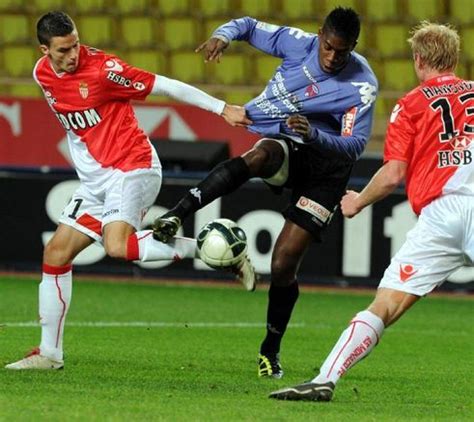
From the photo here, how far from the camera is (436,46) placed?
6453mm

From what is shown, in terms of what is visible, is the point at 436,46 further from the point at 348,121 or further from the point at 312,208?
the point at 312,208

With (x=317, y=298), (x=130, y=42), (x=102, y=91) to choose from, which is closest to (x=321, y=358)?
(x=102, y=91)

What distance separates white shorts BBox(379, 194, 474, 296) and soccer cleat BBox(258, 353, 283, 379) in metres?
1.60

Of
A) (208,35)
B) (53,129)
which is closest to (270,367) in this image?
(53,129)

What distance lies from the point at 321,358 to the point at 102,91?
248cm

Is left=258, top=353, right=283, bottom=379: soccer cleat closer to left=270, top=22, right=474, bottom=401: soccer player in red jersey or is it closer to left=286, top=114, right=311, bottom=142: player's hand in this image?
left=270, top=22, right=474, bottom=401: soccer player in red jersey

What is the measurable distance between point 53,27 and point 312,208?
1.73 m

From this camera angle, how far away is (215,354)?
9.06 metres

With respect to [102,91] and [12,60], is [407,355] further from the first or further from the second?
[12,60]

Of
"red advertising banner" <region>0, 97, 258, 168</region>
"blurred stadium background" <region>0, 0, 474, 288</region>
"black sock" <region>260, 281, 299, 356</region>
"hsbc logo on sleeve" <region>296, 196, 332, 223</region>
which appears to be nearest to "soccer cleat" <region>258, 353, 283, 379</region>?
"black sock" <region>260, 281, 299, 356</region>

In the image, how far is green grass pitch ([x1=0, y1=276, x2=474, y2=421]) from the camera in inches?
248

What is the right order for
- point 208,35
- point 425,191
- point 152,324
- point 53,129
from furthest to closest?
point 208,35 → point 53,129 → point 152,324 → point 425,191

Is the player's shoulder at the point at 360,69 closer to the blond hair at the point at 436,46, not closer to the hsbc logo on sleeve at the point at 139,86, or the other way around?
the hsbc logo on sleeve at the point at 139,86

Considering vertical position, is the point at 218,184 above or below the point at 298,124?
below
